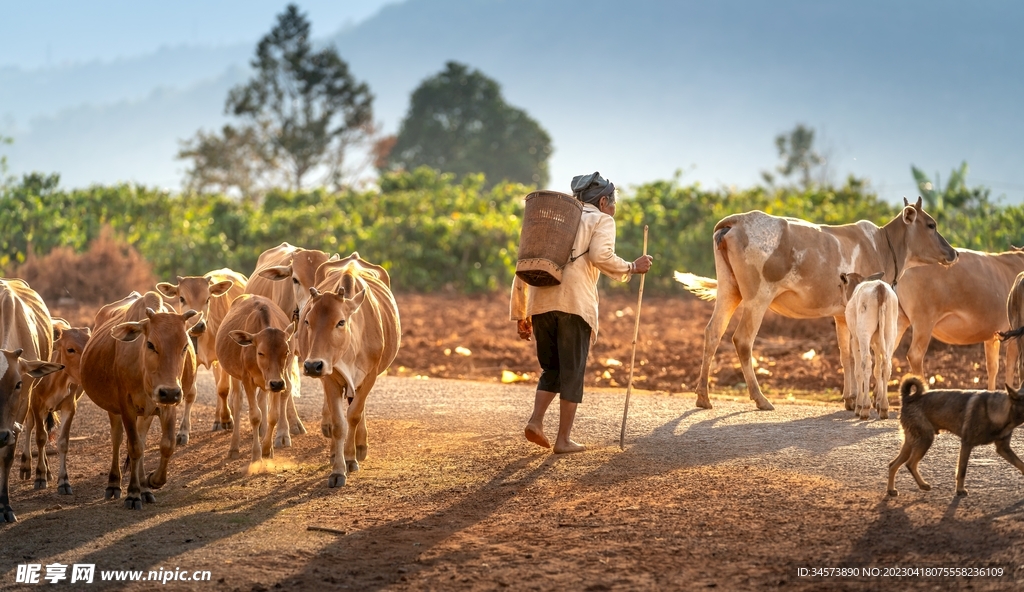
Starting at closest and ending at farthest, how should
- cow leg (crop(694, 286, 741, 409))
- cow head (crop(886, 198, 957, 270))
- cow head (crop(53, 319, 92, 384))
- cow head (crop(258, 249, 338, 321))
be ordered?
cow head (crop(53, 319, 92, 384)) < cow head (crop(258, 249, 338, 321)) < cow leg (crop(694, 286, 741, 409)) < cow head (crop(886, 198, 957, 270))

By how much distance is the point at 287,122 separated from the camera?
62438mm

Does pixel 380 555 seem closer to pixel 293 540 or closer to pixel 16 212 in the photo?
pixel 293 540

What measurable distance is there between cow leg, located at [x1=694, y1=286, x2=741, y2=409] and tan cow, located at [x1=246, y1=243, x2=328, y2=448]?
160 inches

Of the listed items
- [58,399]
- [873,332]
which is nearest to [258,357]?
[58,399]

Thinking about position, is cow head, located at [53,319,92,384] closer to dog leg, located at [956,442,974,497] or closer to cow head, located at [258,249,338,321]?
cow head, located at [258,249,338,321]

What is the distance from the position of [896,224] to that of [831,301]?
1340 millimetres

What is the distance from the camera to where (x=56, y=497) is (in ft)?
28.6

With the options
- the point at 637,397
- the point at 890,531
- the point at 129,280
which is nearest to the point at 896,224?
the point at 637,397

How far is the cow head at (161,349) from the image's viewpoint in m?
8.06

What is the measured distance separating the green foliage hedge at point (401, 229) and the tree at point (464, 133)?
39732 millimetres

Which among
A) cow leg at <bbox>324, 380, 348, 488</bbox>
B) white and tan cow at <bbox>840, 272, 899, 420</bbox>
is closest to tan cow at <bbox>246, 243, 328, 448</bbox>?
cow leg at <bbox>324, 380, 348, 488</bbox>

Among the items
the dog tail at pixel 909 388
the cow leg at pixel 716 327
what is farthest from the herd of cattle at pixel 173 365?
the dog tail at pixel 909 388

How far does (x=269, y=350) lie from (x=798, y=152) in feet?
230

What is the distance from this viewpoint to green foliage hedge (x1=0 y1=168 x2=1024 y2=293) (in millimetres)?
26062
